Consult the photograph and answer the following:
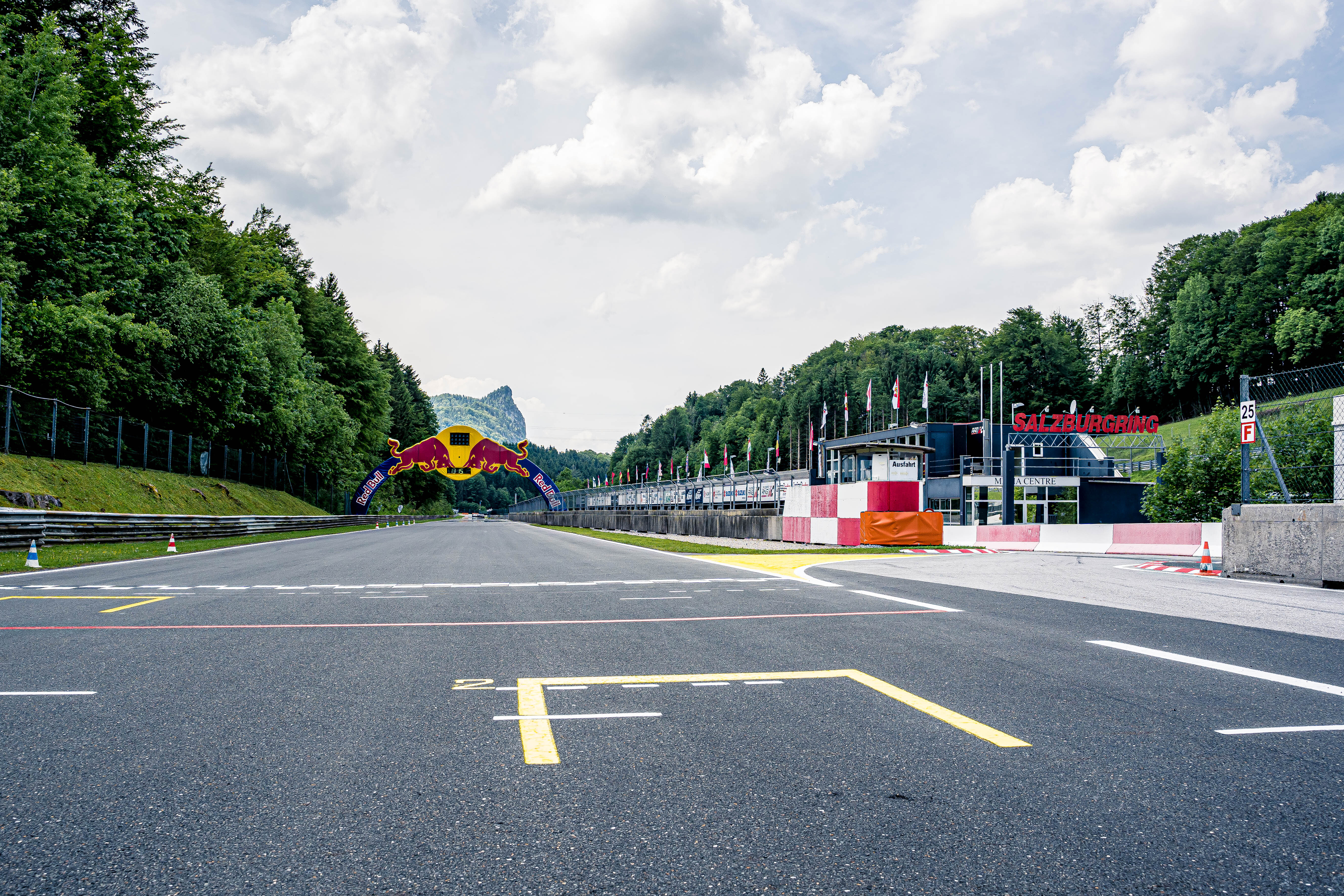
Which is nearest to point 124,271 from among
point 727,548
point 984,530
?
point 727,548

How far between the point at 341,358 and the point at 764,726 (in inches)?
2764

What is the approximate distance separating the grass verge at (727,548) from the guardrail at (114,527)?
1542 cm

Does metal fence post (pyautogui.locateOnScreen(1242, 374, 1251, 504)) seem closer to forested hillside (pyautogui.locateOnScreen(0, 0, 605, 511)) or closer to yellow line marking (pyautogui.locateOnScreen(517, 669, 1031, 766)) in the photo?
yellow line marking (pyautogui.locateOnScreen(517, 669, 1031, 766))

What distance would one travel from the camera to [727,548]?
28.0 metres

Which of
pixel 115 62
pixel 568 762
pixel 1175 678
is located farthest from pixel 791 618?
pixel 115 62

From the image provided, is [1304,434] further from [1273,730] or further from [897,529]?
[1273,730]

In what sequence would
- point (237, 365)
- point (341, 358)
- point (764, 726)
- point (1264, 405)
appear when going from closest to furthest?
point (764, 726) → point (1264, 405) → point (237, 365) → point (341, 358)

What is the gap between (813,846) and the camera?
9.19 feet

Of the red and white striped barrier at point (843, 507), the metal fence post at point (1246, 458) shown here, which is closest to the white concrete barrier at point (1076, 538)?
the red and white striped barrier at point (843, 507)

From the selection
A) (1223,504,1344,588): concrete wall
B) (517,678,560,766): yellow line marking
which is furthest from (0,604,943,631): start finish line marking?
(1223,504,1344,588): concrete wall

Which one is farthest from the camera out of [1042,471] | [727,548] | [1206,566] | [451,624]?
[1042,471]

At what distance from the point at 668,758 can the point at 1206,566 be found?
655 inches

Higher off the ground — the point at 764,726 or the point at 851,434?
the point at 851,434

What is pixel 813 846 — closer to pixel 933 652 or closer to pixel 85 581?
pixel 933 652
